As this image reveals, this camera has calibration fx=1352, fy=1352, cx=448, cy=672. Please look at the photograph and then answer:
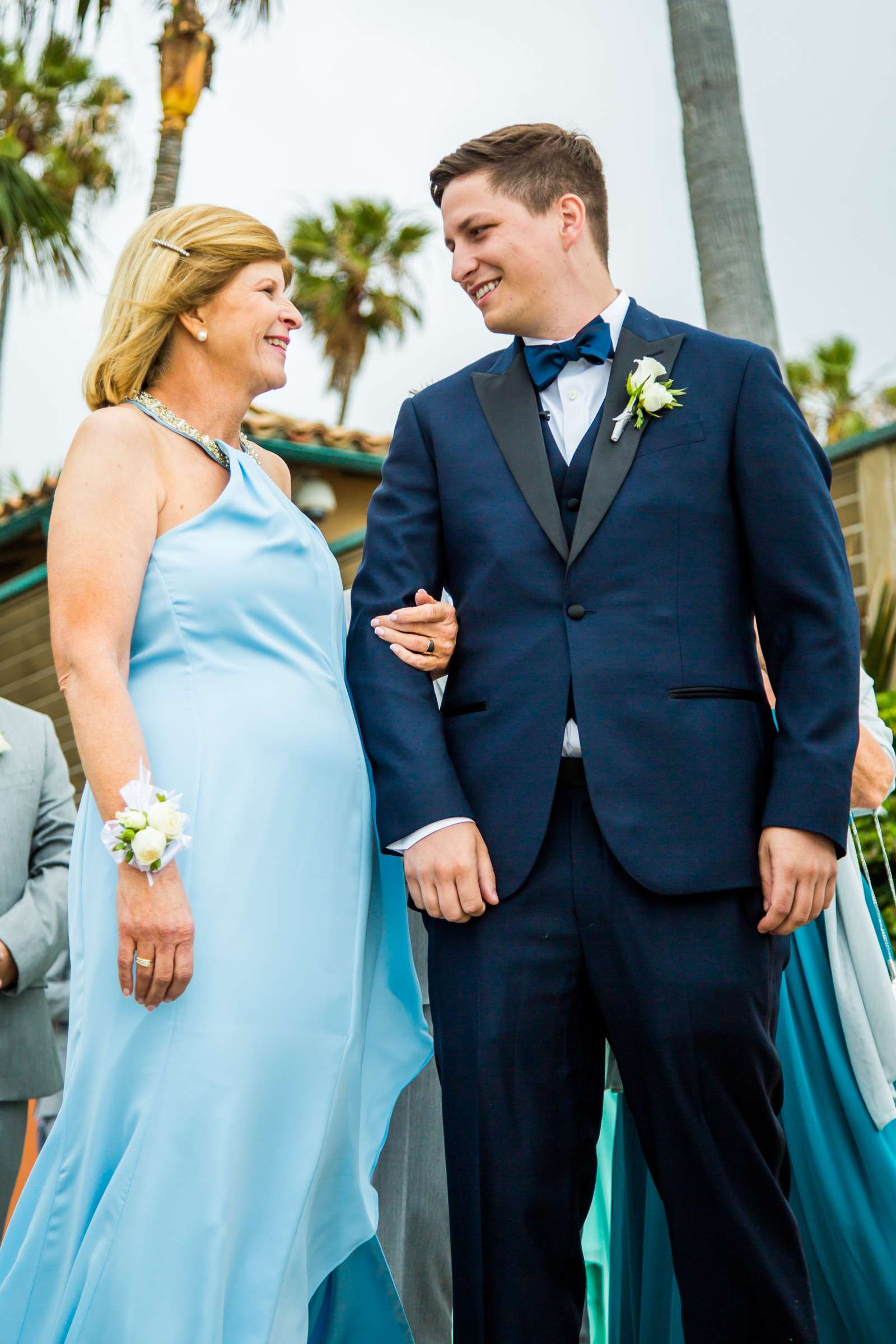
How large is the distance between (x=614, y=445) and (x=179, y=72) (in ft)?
25.2

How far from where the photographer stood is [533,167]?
2.80 m

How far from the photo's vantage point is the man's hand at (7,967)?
3.42m

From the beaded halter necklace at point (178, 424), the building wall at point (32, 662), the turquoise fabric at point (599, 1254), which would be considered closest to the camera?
the beaded halter necklace at point (178, 424)

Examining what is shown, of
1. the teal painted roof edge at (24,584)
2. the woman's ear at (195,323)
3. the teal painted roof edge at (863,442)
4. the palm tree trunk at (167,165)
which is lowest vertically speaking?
the woman's ear at (195,323)

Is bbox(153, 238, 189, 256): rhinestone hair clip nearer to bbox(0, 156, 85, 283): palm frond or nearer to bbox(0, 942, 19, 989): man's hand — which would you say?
bbox(0, 942, 19, 989): man's hand

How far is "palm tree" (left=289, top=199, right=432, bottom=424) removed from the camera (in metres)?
22.4

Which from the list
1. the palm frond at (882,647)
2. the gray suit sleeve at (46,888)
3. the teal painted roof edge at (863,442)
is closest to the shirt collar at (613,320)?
the gray suit sleeve at (46,888)

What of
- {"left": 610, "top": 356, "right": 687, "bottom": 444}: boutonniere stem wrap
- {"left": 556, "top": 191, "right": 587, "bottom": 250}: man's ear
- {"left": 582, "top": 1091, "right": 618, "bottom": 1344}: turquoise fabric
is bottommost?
{"left": 582, "top": 1091, "right": 618, "bottom": 1344}: turquoise fabric

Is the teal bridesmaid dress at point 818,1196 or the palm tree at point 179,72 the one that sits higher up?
the palm tree at point 179,72

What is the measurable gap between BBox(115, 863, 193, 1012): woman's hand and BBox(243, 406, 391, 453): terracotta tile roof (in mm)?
7085

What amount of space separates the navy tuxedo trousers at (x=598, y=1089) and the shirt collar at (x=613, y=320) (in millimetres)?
910

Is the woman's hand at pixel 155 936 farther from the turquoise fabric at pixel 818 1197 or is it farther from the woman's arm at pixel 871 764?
the woman's arm at pixel 871 764

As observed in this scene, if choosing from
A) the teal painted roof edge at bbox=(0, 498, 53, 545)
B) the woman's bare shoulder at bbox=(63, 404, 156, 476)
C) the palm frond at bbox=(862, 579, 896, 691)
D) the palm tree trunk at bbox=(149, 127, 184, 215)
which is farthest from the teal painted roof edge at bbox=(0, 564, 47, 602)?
the woman's bare shoulder at bbox=(63, 404, 156, 476)

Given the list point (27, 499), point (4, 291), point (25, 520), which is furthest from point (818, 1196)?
point (4, 291)
